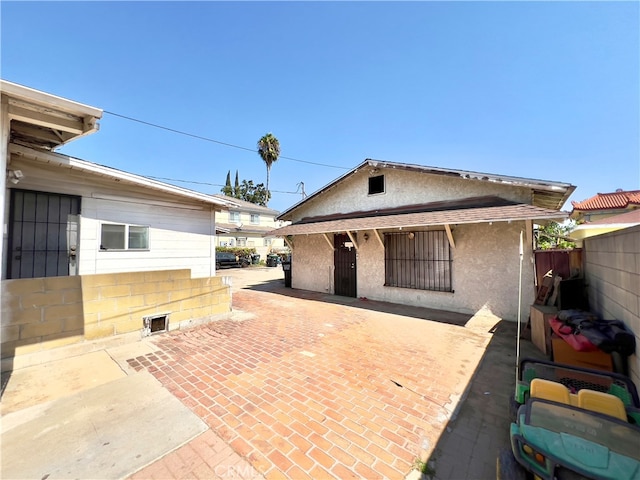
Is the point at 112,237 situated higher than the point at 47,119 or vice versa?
the point at 47,119

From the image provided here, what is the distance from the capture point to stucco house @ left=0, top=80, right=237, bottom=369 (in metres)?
3.85

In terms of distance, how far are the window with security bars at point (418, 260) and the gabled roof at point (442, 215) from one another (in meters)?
0.79

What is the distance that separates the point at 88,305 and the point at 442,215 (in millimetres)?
8493

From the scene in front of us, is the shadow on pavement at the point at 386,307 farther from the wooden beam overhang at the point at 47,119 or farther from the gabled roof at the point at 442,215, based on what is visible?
the wooden beam overhang at the point at 47,119

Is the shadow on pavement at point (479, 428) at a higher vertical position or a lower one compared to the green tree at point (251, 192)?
lower

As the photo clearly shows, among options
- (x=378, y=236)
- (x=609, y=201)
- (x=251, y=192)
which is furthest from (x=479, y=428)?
(x=251, y=192)

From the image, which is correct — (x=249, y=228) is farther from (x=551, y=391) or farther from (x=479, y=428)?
(x=551, y=391)

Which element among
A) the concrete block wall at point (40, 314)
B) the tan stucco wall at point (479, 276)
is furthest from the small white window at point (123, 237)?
the tan stucco wall at point (479, 276)

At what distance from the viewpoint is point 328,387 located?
11.7ft

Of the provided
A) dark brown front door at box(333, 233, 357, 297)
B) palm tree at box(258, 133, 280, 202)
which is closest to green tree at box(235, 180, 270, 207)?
palm tree at box(258, 133, 280, 202)

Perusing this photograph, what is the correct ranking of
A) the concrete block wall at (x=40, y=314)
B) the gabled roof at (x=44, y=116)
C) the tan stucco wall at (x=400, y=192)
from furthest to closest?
the tan stucco wall at (x=400, y=192), the concrete block wall at (x=40, y=314), the gabled roof at (x=44, y=116)

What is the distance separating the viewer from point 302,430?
2.69m

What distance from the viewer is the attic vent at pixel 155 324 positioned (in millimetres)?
5238

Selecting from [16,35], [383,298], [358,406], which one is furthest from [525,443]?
[16,35]
